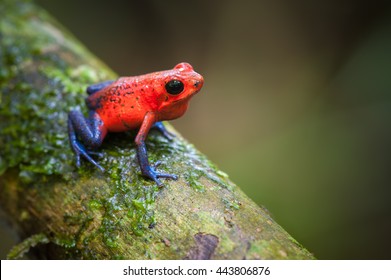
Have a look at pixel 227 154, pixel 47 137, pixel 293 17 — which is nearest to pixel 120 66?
pixel 227 154

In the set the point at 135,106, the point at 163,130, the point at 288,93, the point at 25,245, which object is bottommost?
the point at 25,245

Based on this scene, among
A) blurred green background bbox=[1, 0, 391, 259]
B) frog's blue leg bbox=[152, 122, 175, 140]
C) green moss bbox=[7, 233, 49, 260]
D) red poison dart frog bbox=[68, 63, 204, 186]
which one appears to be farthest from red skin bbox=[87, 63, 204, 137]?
blurred green background bbox=[1, 0, 391, 259]

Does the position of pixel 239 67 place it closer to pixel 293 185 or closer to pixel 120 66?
pixel 120 66

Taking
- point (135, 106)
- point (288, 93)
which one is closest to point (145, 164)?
point (135, 106)

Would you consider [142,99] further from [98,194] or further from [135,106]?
[98,194]

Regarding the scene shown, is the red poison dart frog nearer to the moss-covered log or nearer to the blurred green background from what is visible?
the moss-covered log

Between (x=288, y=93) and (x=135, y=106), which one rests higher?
(x=135, y=106)

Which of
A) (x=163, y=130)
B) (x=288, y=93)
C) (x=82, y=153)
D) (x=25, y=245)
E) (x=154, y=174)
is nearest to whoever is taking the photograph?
(x=154, y=174)
